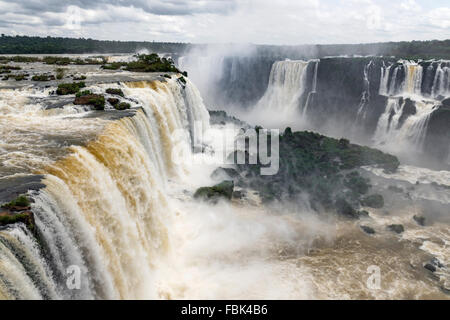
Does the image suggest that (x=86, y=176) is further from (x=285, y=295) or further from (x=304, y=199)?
(x=304, y=199)

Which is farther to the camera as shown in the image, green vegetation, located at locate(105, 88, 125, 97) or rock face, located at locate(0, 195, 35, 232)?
green vegetation, located at locate(105, 88, 125, 97)

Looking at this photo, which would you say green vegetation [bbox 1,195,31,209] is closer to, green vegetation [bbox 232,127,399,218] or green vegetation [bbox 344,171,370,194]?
green vegetation [bbox 232,127,399,218]

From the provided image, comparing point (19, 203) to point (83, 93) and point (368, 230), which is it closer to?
point (83, 93)

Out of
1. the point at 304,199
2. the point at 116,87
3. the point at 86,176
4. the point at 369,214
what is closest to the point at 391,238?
the point at 369,214

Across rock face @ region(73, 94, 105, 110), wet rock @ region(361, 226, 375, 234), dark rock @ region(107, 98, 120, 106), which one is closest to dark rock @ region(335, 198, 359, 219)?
wet rock @ region(361, 226, 375, 234)

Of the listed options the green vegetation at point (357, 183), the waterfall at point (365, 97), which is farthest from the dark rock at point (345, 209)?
the waterfall at point (365, 97)

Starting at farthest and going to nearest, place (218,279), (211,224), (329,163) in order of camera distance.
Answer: (329,163), (211,224), (218,279)

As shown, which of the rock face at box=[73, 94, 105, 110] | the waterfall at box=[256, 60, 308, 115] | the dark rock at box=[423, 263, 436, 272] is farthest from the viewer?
the waterfall at box=[256, 60, 308, 115]

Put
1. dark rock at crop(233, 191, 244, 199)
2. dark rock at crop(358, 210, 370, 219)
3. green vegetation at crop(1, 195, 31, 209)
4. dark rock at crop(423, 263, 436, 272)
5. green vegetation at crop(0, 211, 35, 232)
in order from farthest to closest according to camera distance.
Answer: dark rock at crop(233, 191, 244, 199) < dark rock at crop(358, 210, 370, 219) < dark rock at crop(423, 263, 436, 272) < green vegetation at crop(1, 195, 31, 209) < green vegetation at crop(0, 211, 35, 232)
